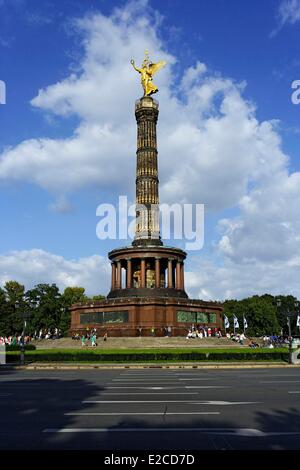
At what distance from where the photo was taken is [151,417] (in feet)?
33.2

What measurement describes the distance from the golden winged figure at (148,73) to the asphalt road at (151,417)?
180 ft

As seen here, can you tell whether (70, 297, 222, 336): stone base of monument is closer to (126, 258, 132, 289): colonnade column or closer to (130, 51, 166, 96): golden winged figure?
(126, 258, 132, 289): colonnade column

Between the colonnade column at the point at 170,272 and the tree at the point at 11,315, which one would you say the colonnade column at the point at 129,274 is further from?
the tree at the point at 11,315

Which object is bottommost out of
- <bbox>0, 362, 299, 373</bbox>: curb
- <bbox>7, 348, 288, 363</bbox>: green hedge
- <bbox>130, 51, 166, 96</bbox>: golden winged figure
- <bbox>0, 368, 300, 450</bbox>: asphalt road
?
<bbox>0, 362, 299, 373</bbox>: curb

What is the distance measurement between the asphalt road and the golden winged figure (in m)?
54.8

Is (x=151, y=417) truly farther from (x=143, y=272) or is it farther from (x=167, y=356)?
(x=143, y=272)

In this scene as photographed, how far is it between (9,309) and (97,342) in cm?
4208

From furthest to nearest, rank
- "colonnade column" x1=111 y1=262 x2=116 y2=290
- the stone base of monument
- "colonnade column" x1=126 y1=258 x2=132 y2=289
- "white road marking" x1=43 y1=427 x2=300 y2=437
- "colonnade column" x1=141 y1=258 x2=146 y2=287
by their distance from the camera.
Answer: "colonnade column" x1=111 y1=262 x2=116 y2=290 → "colonnade column" x1=126 y1=258 x2=132 y2=289 → "colonnade column" x1=141 y1=258 x2=146 y2=287 → the stone base of monument → "white road marking" x1=43 y1=427 x2=300 y2=437

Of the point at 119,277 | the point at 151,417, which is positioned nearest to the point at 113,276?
the point at 119,277

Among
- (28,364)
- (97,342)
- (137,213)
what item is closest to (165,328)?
(97,342)

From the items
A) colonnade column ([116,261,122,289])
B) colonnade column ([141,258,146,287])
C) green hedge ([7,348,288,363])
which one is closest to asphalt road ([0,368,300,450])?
green hedge ([7,348,288,363])

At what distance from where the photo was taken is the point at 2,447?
24.7 ft

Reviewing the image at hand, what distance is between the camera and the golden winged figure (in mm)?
65125

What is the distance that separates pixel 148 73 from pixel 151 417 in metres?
62.2
